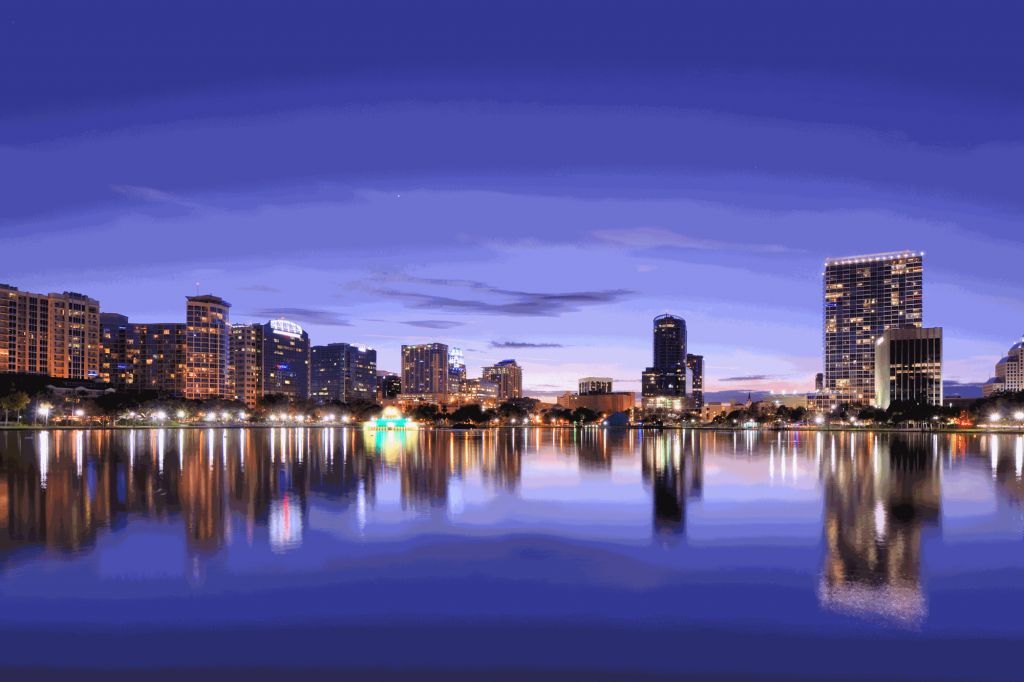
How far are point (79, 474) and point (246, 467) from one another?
8.66 meters

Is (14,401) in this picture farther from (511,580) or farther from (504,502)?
(511,580)

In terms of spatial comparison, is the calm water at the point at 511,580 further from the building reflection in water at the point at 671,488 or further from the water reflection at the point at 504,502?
the building reflection in water at the point at 671,488

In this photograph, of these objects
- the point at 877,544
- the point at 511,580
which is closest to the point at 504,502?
the point at 511,580

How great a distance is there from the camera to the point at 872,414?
195250 mm

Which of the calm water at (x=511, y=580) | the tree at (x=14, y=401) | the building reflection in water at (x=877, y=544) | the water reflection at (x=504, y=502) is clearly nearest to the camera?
the calm water at (x=511, y=580)

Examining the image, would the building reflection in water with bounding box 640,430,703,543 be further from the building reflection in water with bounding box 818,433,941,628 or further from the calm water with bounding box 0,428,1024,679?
the building reflection in water with bounding box 818,433,941,628

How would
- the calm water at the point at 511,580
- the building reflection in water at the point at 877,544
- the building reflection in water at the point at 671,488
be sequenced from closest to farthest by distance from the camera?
the calm water at the point at 511,580, the building reflection in water at the point at 877,544, the building reflection in water at the point at 671,488

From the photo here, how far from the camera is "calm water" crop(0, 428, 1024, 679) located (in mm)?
10945

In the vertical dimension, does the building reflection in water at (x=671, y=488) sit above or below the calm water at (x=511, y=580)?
below

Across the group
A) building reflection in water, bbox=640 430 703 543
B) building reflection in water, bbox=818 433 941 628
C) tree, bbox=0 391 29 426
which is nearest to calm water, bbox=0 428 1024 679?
building reflection in water, bbox=818 433 941 628

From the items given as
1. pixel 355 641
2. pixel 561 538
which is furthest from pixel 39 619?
pixel 561 538

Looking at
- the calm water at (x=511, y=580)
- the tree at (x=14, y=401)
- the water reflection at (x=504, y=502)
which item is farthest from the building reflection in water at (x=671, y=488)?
the tree at (x=14, y=401)

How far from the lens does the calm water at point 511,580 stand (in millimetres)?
10945

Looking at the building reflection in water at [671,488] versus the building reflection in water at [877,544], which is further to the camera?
the building reflection in water at [671,488]
